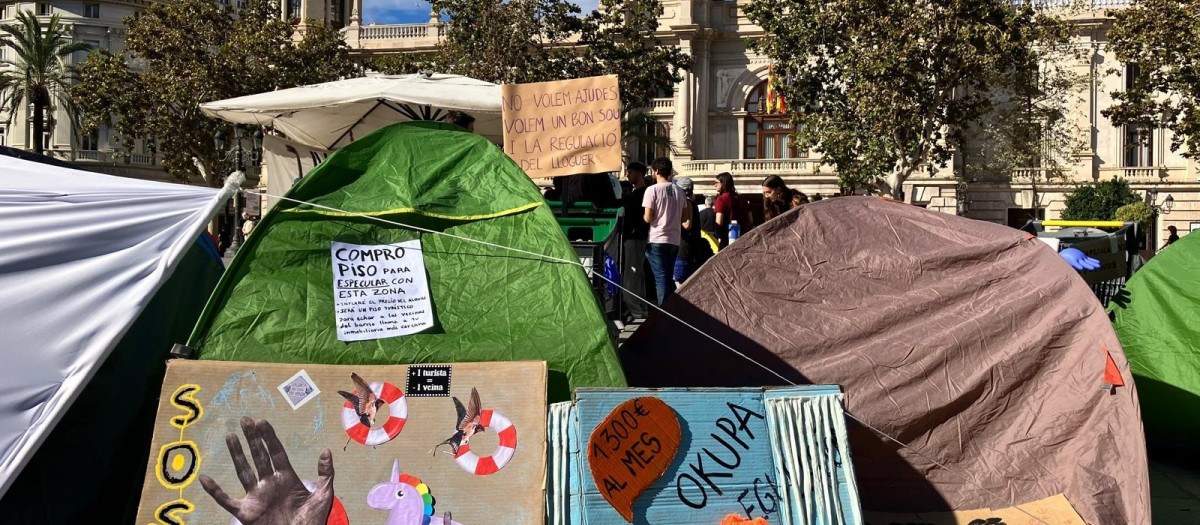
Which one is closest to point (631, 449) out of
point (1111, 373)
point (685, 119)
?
point (1111, 373)

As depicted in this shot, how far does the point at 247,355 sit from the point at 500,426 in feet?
3.54

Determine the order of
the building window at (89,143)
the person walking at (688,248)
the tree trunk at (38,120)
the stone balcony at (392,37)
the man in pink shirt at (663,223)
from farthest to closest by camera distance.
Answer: the building window at (89,143), the stone balcony at (392,37), the tree trunk at (38,120), the person walking at (688,248), the man in pink shirt at (663,223)

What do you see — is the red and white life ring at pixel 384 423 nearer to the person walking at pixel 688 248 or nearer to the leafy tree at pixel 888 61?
the person walking at pixel 688 248

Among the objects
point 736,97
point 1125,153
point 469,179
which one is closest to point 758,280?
point 469,179

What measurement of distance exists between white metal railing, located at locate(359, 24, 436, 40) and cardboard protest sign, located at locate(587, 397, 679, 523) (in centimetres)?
4074

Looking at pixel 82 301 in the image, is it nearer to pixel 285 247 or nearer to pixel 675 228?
pixel 285 247

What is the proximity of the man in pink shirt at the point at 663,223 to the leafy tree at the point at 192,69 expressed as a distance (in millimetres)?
22962

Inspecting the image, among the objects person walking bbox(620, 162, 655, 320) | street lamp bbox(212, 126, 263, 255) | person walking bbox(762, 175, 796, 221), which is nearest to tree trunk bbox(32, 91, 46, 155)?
street lamp bbox(212, 126, 263, 255)

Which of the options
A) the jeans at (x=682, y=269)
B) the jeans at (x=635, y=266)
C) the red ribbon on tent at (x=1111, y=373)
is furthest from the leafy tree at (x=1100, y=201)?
the red ribbon on tent at (x=1111, y=373)

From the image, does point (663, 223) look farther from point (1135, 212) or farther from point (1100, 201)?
point (1100, 201)

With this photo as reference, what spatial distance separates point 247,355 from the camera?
3969mm

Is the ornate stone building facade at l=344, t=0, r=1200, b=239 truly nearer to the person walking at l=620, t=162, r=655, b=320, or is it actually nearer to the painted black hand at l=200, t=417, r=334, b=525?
the person walking at l=620, t=162, r=655, b=320

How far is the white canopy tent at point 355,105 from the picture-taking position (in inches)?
311

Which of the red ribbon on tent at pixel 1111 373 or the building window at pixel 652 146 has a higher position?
the building window at pixel 652 146
